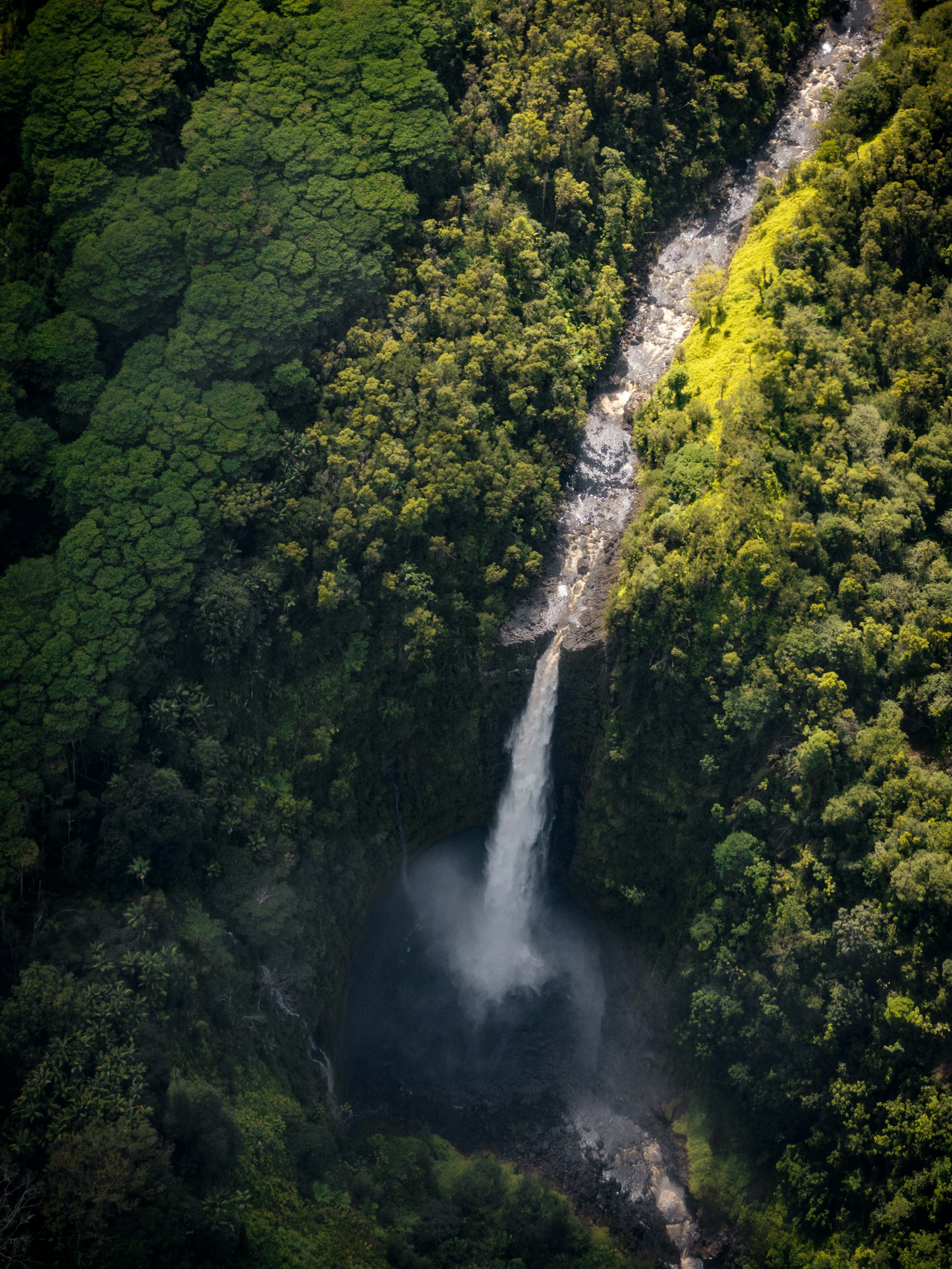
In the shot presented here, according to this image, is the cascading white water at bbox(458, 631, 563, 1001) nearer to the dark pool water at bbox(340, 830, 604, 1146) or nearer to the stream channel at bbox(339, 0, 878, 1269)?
the stream channel at bbox(339, 0, 878, 1269)

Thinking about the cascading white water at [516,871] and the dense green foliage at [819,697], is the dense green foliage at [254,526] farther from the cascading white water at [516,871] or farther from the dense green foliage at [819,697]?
the dense green foliage at [819,697]

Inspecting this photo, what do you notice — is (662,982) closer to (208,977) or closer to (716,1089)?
(716,1089)

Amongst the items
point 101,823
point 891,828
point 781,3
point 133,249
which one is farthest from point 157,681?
point 781,3

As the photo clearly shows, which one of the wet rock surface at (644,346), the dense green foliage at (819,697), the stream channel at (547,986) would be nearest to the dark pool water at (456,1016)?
the stream channel at (547,986)

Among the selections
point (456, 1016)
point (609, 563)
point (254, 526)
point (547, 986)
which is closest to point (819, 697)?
point (609, 563)

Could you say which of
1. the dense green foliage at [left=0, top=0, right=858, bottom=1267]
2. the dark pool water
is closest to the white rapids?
the dark pool water
